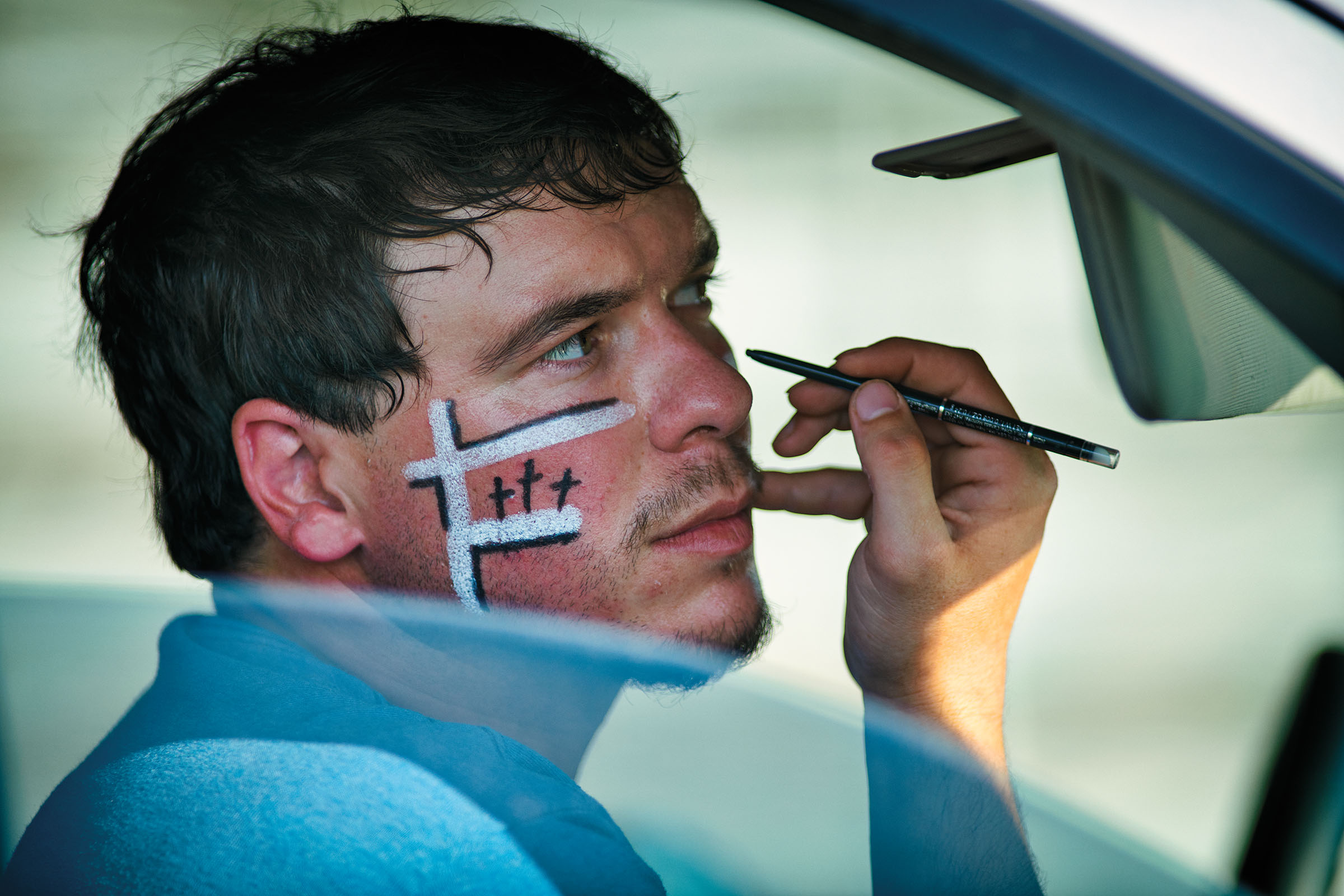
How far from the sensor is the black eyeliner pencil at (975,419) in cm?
146

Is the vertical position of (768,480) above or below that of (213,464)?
below

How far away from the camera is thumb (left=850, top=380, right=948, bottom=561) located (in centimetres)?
146

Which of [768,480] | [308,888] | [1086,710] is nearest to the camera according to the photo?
[308,888]

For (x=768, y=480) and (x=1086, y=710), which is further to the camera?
(x=1086, y=710)

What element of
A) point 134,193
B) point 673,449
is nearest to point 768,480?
point 673,449

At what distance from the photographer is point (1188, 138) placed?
75 cm

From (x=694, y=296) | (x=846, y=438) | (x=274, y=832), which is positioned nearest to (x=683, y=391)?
Result: (x=694, y=296)

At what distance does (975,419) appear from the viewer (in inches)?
61.9

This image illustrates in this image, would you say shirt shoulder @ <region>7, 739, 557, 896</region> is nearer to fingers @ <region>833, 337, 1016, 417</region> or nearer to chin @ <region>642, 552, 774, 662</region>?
chin @ <region>642, 552, 774, 662</region>

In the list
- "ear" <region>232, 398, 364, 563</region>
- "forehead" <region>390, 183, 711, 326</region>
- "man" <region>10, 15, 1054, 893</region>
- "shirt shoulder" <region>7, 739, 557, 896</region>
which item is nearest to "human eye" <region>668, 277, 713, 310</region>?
"man" <region>10, 15, 1054, 893</region>

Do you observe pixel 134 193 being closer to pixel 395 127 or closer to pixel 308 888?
pixel 395 127

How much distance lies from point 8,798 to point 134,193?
0.99 m

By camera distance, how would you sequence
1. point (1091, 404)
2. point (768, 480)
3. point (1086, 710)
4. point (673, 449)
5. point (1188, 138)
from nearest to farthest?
point (1188, 138) → point (673, 449) → point (1091, 404) → point (768, 480) → point (1086, 710)

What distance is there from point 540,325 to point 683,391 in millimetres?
245
